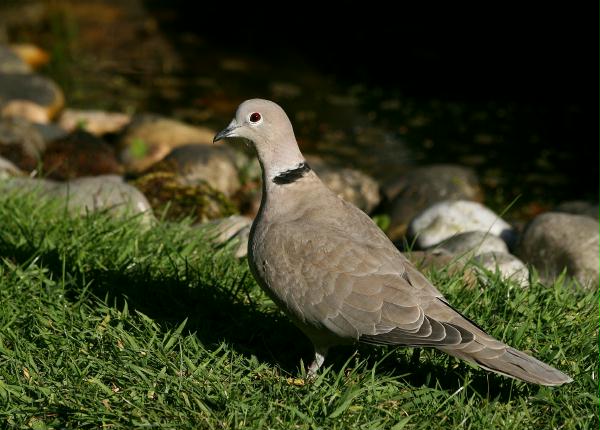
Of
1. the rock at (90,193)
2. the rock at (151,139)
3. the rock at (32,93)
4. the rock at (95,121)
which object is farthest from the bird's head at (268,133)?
the rock at (32,93)

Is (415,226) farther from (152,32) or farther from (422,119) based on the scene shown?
(152,32)

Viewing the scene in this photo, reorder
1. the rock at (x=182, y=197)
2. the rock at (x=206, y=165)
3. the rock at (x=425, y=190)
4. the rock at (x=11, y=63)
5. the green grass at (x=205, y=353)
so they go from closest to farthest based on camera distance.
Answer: the green grass at (x=205, y=353) → the rock at (x=182, y=197) → the rock at (x=206, y=165) → the rock at (x=425, y=190) → the rock at (x=11, y=63)

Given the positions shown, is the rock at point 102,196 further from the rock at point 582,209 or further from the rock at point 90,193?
the rock at point 582,209

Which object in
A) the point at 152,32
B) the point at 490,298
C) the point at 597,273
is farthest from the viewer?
the point at 152,32

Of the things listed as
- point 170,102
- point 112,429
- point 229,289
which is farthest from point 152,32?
point 112,429

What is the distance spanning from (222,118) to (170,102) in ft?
2.83

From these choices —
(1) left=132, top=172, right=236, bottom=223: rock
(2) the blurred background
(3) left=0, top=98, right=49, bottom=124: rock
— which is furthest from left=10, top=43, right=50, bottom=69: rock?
(1) left=132, top=172, right=236, bottom=223: rock

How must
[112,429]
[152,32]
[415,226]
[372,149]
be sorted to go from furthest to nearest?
[152,32], [372,149], [415,226], [112,429]

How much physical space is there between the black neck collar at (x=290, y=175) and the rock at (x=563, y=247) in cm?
203

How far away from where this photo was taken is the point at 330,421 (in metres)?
3.49

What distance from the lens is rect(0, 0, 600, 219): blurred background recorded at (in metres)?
9.62

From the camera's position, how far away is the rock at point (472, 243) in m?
5.49

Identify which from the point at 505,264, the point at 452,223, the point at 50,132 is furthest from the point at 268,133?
the point at 50,132

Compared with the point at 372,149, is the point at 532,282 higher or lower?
higher
